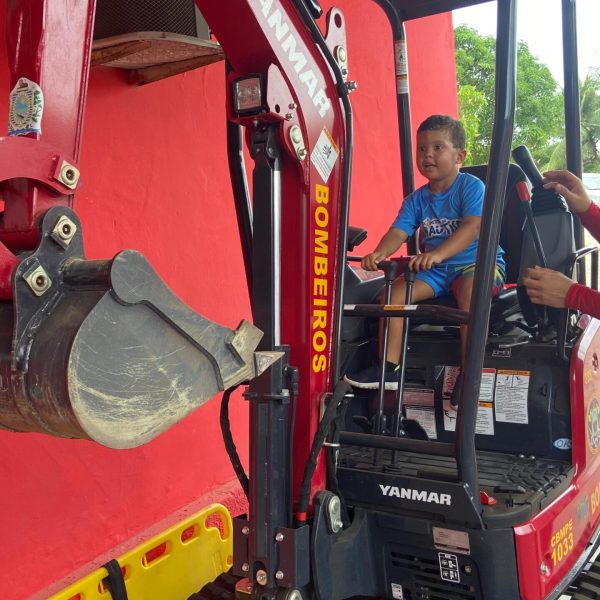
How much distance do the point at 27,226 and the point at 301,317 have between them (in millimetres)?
996

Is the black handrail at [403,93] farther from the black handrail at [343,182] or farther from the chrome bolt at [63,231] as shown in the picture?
the chrome bolt at [63,231]

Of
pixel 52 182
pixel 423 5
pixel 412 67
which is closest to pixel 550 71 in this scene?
pixel 412 67

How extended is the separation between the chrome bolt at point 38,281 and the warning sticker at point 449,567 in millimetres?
1525

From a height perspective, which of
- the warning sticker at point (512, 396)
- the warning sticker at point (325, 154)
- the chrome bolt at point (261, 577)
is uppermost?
the warning sticker at point (325, 154)

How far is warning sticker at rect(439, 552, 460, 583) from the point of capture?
2176mm

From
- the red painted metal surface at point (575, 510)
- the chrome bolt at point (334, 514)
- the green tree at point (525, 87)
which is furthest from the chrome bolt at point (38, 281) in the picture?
the green tree at point (525, 87)

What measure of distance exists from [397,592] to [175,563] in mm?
925

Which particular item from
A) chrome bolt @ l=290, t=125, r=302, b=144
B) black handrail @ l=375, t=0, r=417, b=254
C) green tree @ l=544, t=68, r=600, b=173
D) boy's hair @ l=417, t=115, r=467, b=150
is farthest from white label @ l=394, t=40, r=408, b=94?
green tree @ l=544, t=68, r=600, b=173

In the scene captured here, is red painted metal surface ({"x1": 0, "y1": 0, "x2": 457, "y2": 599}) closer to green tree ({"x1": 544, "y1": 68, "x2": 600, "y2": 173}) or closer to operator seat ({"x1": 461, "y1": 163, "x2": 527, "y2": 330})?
operator seat ({"x1": 461, "y1": 163, "x2": 527, "y2": 330})

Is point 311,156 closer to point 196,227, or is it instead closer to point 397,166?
point 196,227

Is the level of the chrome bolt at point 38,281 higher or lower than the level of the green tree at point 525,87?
lower

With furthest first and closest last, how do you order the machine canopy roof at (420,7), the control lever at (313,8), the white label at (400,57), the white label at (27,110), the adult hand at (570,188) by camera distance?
the white label at (400,57) → the machine canopy roof at (420,7) → the adult hand at (570,188) → the control lever at (313,8) → the white label at (27,110)

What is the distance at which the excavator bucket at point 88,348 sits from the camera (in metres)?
1.17

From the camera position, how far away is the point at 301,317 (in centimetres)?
210
